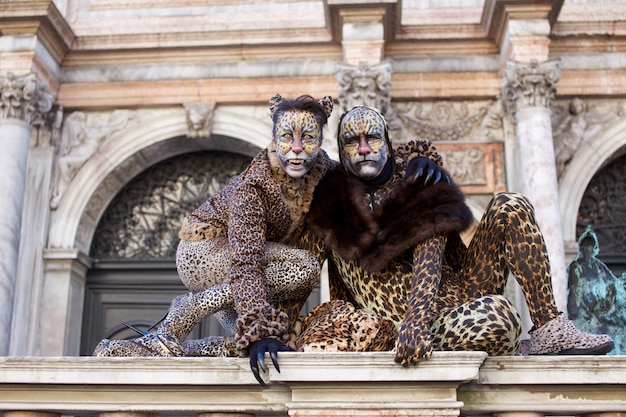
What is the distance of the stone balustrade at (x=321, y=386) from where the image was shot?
2.55 m

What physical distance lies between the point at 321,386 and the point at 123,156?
27.8 feet

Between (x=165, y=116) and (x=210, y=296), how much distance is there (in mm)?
7888

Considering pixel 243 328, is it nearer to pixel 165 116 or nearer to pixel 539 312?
pixel 539 312

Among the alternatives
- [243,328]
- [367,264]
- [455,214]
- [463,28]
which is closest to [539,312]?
[455,214]

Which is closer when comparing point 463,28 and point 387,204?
point 387,204

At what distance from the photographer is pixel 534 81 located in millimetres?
9172

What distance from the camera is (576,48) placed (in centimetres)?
1030

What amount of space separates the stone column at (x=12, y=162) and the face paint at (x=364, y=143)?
22.8ft

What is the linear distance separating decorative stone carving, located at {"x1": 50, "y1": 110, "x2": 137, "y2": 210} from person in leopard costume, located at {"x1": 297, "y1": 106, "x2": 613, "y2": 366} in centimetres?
794

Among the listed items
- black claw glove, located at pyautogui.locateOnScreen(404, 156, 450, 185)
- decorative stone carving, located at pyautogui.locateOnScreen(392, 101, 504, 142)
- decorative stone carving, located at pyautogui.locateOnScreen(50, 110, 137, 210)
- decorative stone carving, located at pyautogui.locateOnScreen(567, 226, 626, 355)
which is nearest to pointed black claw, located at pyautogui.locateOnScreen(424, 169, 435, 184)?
black claw glove, located at pyautogui.locateOnScreen(404, 156, 450, 185)

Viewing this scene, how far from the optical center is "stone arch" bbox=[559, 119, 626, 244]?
386 inches

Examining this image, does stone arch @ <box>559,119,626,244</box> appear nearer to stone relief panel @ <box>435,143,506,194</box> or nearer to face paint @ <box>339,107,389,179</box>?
stone relief panel @ <box>435,143,506,194</box>

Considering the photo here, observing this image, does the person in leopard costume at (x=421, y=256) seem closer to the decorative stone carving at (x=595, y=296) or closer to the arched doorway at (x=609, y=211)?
the decorative stone carving at (x=595, y=296)

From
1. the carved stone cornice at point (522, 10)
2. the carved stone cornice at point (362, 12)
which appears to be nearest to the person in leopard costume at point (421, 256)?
the carved stone cornice at point (362, 12)
